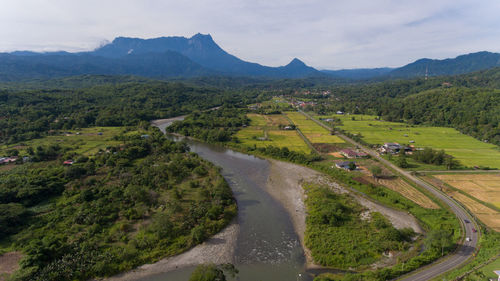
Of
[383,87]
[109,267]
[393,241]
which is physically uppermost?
[383,87]

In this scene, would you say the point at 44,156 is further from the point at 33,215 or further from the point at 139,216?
the point at 139,216

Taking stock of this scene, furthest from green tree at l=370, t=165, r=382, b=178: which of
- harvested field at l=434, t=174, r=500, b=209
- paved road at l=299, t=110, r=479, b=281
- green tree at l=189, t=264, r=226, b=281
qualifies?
green tree at l=189, t=264, r=226, b=281

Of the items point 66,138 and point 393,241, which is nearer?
point 393,241

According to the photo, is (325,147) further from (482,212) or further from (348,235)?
(348,235)

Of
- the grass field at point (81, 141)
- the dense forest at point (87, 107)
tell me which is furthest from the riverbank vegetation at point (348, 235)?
the dense forest at point (87, 107)

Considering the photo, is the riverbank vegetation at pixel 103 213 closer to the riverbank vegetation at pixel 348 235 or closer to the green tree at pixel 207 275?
the green tree at pixel 207 275

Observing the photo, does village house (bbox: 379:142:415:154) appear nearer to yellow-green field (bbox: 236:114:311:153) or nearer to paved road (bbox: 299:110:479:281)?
yellow-green field (bbox: 236:114:311:153)

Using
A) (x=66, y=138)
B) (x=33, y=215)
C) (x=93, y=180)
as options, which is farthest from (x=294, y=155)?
(x=66, y=138)
